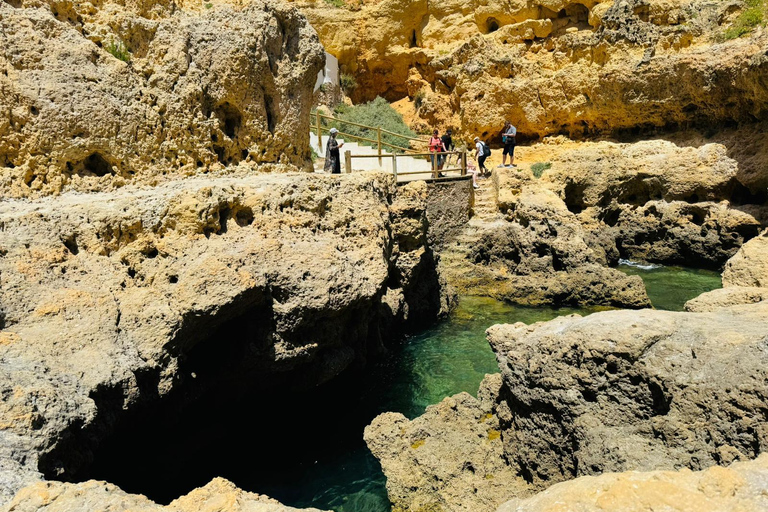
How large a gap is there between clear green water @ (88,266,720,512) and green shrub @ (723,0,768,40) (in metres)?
14.7

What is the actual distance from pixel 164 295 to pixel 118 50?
14.8 feet

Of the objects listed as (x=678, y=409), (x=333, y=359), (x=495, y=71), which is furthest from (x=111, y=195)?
(x=495, y=71)

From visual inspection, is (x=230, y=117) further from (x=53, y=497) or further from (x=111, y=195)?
(x=53, y=497)

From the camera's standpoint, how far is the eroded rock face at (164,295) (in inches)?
202

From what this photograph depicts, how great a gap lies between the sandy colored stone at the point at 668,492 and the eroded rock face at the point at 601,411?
0.04 metres

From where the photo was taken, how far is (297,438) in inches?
339

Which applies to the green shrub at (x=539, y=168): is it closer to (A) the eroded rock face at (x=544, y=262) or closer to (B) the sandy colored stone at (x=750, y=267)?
(A) the eroded rock face at (x=544, y=262)

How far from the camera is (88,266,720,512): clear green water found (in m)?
7.02

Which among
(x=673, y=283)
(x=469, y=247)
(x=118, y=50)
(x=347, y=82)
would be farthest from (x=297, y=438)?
(x=347, y=82)

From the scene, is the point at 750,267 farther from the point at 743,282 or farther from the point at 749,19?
the point at 749,19

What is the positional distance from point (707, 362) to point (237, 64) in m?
8.12

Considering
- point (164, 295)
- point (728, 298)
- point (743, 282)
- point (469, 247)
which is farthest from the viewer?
point (469, 247)

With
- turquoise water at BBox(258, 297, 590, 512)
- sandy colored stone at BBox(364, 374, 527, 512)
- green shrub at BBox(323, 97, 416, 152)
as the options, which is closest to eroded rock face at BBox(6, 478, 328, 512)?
sandy colored stone at BBox(364, 374, 527, 512)

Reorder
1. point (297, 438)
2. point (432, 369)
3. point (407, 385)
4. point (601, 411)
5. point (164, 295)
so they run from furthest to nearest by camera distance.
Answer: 1. point (432, 369)
2. point (407, 385)
3. point (297, 438)
4. point (164, 295)
5. point (601, 411)
